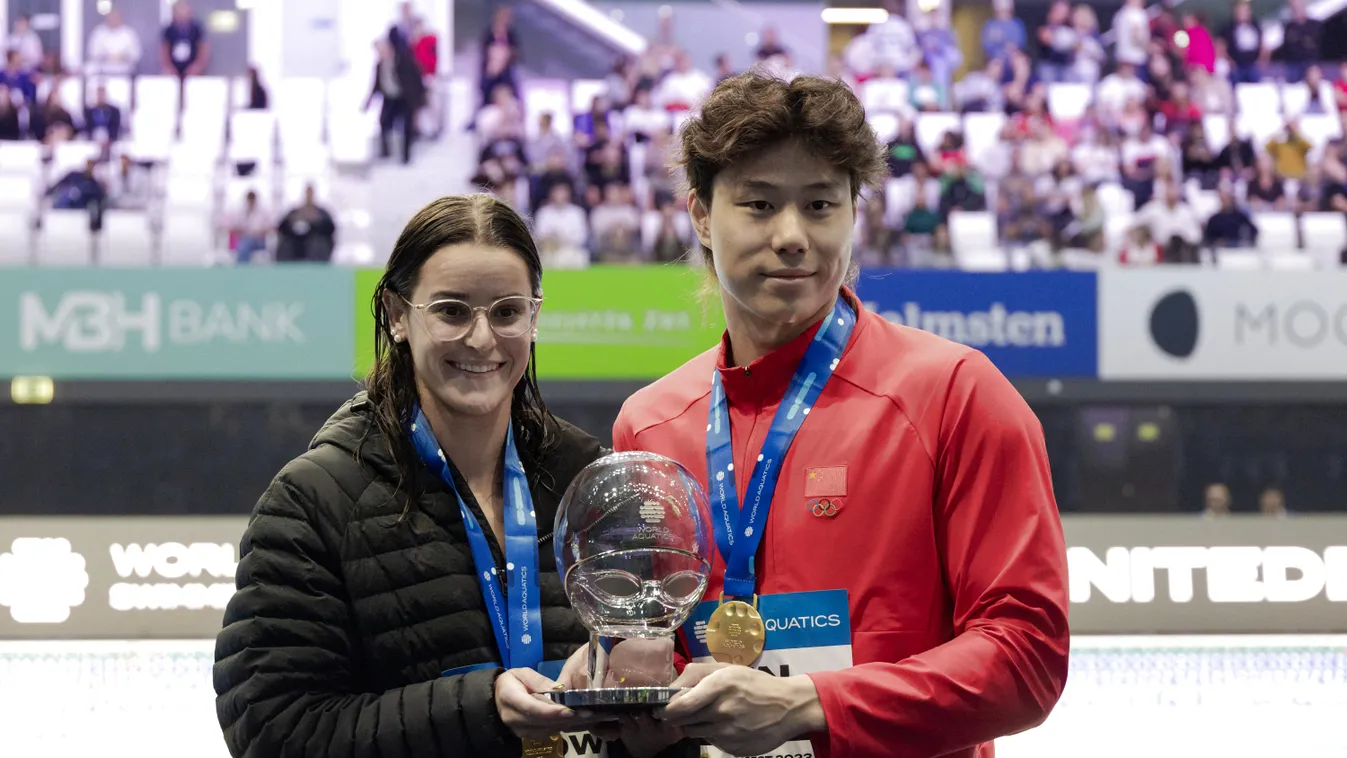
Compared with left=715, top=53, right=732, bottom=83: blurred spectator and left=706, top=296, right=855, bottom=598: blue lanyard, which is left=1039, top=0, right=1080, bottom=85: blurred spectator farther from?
left=706, top=296, right=855, bottom=598: blue lanyard

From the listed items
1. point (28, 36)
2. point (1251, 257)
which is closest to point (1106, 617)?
point (1251, 257)

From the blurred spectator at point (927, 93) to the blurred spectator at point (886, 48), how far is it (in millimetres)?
162

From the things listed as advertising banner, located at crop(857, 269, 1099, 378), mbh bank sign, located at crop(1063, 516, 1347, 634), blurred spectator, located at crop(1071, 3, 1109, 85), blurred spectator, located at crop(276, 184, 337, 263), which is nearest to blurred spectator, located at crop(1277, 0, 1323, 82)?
blurred spectator, located at crop(1071, 3, 1109, 85)

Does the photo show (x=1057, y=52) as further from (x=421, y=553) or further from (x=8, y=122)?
(x=421, y=553)

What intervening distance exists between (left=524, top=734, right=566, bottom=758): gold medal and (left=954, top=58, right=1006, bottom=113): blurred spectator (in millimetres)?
12558

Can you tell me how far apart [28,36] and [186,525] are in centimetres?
591

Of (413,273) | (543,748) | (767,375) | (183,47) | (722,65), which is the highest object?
(183,47)

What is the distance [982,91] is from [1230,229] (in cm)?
292

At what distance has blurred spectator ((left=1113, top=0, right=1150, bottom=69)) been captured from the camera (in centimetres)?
1402

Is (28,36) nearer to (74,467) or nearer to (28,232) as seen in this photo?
(28,232)

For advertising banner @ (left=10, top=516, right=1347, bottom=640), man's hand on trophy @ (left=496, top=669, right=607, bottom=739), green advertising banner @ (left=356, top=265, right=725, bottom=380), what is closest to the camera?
man's hand on trophy @ (left=496, top=669, right=607, bottom=739)

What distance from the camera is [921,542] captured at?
2070mm

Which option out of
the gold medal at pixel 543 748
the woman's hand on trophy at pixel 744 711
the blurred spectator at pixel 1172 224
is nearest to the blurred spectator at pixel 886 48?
the blurred spectator at pixel 1172 224

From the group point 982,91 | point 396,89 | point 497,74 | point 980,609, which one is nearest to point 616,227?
point 497,74
